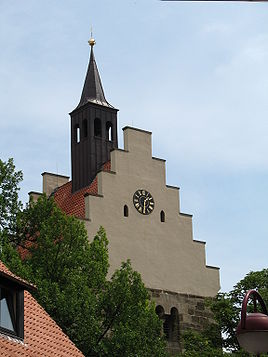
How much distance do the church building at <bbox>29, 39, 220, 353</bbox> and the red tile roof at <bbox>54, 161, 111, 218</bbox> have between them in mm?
36

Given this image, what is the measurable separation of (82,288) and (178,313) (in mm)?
11189

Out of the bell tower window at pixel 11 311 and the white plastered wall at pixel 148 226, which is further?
the white plastered wall at pixel 148 226

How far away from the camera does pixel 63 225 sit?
31125 mm

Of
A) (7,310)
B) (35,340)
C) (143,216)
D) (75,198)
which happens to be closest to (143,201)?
(143,216)

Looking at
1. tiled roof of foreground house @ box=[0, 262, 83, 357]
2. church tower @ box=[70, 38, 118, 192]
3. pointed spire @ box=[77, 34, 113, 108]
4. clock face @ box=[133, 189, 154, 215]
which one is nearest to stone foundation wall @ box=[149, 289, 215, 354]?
clock face @ box=[133, 189, 154, 215]

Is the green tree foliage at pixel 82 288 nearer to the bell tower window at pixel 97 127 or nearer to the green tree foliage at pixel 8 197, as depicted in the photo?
the green tree foliage at pixel 8 197

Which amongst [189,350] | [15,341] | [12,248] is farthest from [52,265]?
[15,341]

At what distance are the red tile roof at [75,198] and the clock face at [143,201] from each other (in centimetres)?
152

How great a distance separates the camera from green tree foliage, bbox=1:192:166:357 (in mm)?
28453

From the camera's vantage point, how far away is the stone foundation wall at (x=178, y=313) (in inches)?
1535

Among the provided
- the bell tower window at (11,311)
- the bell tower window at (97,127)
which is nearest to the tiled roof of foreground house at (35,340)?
the bell tower window at (11,311)

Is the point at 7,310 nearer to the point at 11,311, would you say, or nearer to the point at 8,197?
the point at 11,311

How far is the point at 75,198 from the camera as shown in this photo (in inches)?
1615

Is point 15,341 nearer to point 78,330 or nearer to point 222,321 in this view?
point 78,330
